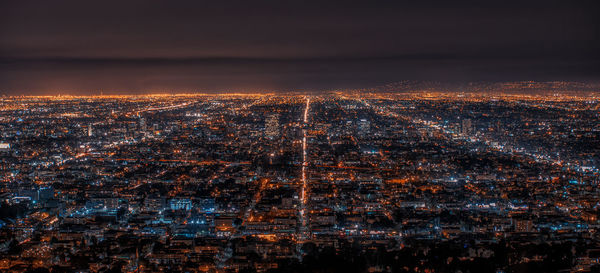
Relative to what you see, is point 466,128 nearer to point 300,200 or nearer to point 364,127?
point 364,127

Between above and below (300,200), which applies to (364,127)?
above

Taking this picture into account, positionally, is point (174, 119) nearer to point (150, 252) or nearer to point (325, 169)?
point (325, 169)

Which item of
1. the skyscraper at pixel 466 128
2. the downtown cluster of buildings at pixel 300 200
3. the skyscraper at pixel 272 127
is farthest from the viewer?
the skyscraper at pixel 466 128

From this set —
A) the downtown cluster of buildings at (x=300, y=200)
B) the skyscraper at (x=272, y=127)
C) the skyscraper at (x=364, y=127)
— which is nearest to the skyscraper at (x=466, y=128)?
the downtown cluster of buildings at (x=300, y=200)

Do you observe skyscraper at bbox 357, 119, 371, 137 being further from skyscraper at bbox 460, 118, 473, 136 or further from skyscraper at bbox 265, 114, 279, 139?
skyscraper at bbox 460, 118, 473, 136

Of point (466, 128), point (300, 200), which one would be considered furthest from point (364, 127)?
point (300, 200)

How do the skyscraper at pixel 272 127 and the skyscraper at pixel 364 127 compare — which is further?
the skyscraper at pixel 364 127

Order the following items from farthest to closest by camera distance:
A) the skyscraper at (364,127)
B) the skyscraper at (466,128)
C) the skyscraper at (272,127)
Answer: the skyscraper at (364,127) → the skyscraper at (466,128) → the skyscraper at (272,127)

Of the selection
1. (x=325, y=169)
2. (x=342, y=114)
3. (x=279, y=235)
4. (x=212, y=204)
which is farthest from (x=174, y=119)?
(x=279, y=235)

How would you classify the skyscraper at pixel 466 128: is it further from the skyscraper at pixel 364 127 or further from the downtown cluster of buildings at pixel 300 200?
the skyscraper at pixel 364 127
